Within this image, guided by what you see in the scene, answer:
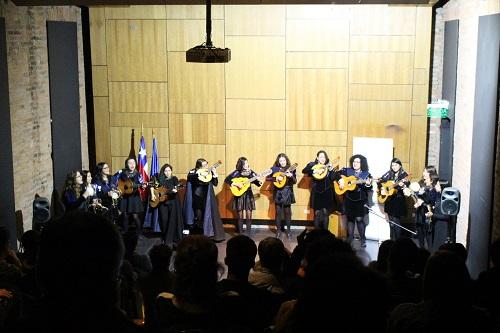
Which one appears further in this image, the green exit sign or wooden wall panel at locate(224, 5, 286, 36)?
wooden wall panel at locate(224, 5, 286, 36)

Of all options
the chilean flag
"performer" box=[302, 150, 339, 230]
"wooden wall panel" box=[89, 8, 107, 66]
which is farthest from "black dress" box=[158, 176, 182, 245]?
"wooden wall panel" box=[89, 8, 107, 66]

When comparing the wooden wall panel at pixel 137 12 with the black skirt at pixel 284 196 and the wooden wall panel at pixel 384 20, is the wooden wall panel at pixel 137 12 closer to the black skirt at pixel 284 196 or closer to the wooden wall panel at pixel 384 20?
the wooden wall panel at pixel 384 20

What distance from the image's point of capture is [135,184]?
36.5 feet

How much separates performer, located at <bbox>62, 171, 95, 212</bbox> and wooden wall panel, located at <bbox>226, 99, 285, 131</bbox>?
282 cm

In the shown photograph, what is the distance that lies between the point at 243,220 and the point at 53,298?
10760 millimetres

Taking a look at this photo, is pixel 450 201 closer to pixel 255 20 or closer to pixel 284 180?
pixel 284 180

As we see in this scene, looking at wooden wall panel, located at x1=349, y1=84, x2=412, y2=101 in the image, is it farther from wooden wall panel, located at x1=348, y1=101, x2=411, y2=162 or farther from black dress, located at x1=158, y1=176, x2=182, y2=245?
black dress, located at x1=158, y1=176, x2=182, y2=245

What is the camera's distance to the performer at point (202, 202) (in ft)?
36.8

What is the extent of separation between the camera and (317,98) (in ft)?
39.7

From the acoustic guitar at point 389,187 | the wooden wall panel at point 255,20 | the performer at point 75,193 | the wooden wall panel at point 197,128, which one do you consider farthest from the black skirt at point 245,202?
the wooden wall panel at point 255,20

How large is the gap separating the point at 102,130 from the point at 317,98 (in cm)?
374

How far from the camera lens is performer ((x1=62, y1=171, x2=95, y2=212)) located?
34.7 ft

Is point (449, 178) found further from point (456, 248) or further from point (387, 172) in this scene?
point (456, 248)

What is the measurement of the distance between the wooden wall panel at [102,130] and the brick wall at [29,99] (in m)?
1.41
